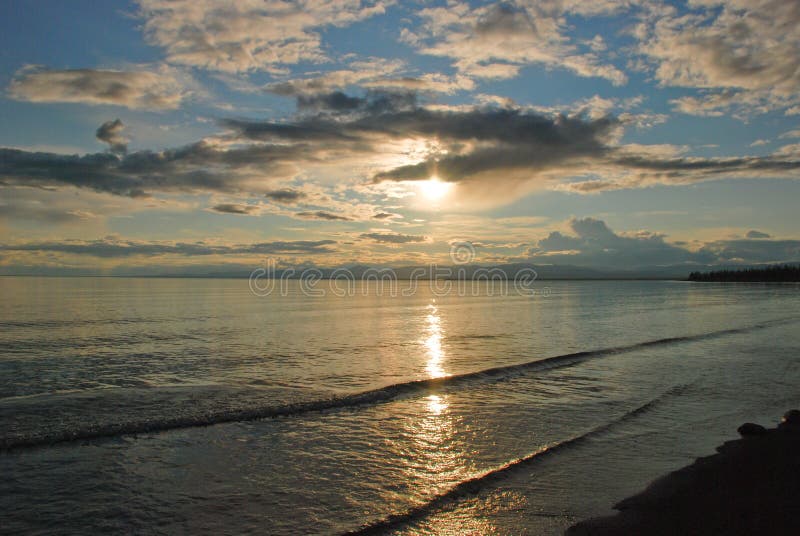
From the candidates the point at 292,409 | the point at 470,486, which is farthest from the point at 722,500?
the point at 292,409

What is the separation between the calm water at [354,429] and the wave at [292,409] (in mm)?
86

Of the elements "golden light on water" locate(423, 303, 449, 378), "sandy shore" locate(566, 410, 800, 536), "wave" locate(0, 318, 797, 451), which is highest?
"sandy shore" locate(566, 410, 800, 536)

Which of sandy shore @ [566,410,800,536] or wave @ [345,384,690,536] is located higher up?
sandy shore @ [566,410,800,536]

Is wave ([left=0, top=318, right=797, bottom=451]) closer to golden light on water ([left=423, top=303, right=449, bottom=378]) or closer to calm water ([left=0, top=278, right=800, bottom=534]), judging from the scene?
calm water ([left=0, top=278, right=800, bottom=534])

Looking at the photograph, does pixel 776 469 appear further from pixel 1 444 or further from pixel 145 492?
pixel 1 444

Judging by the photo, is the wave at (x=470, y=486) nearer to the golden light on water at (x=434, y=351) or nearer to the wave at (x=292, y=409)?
the wave at (x=292, y=409)

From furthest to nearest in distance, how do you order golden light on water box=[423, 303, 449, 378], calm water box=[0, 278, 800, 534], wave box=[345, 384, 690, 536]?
golden light on water box=[423, 303, 449, 378], calm water box=[0, 278, 800, 534], wave box=[345, 384, 690, 536]

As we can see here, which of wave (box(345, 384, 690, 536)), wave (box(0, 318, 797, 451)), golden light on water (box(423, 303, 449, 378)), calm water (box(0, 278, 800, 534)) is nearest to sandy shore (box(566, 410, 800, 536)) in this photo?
calm water (box(0, 278, 800, 534))

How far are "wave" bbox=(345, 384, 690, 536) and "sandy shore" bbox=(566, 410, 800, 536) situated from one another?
218cm

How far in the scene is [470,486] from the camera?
9.52 metres

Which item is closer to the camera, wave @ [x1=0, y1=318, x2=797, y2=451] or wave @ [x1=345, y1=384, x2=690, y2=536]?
wave @ [x1=345, y1=384, x2=690, y2=536]

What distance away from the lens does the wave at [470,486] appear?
7961mm

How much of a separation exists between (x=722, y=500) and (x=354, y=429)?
8.31 m

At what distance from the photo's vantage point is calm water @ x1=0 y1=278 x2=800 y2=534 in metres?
8.57
